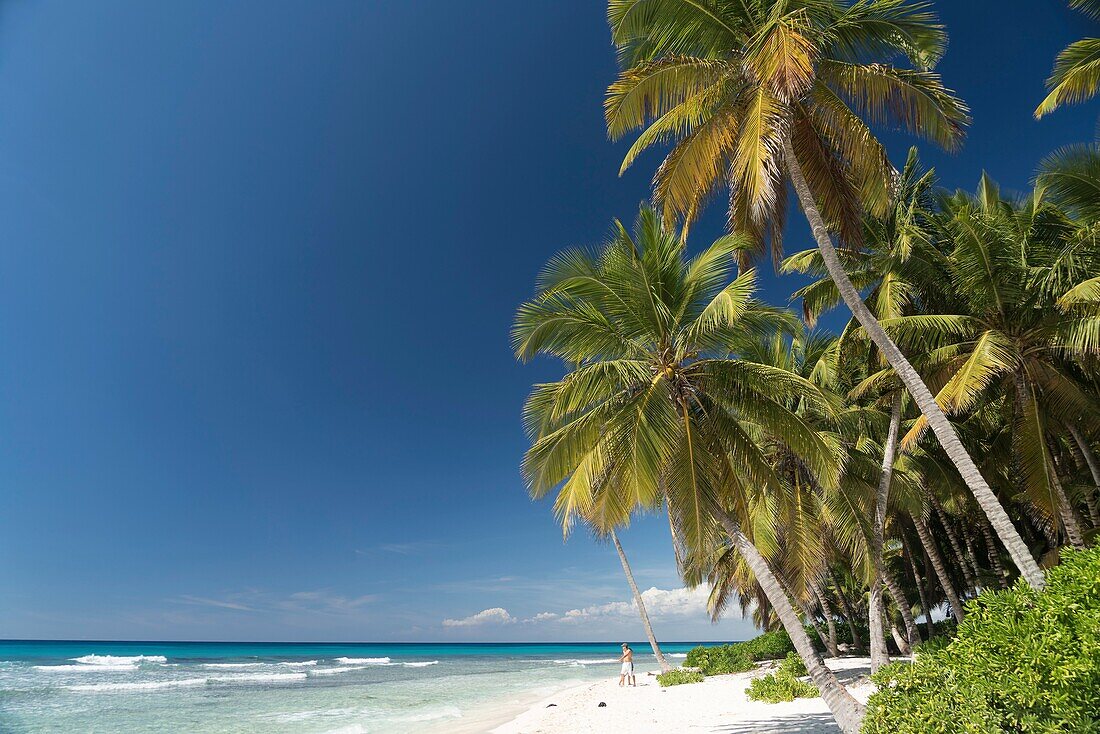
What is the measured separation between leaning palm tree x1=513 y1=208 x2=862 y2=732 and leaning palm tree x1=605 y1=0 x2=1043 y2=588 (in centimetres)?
108

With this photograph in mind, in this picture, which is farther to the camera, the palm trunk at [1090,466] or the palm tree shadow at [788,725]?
the palm trunk at [1090,466]

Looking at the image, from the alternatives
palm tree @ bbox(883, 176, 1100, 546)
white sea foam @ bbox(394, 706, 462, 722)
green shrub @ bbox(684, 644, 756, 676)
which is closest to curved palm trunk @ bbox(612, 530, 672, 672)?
green shrub @ bbox(684, 644, 756, 676)

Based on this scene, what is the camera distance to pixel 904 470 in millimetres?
13398

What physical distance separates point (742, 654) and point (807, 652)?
16.6 metres

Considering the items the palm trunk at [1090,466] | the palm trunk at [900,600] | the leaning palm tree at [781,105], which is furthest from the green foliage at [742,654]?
the leaning palm tree at [781,105]

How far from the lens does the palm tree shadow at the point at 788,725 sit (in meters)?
7.90

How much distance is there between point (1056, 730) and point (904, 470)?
11.4m

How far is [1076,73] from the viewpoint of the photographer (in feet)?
27.4

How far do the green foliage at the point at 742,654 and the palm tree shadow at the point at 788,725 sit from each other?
11.8 metres

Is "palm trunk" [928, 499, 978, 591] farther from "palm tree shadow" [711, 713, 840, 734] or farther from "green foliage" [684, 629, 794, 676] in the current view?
"palm tree shadow" [711, 713, 840, 734]

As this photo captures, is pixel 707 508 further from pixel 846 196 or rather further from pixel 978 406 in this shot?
pixel 978 406

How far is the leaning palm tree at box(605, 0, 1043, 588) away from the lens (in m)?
7.38

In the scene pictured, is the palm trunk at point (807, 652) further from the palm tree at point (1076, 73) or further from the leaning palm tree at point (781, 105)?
the palm tree at point (1076, 73)

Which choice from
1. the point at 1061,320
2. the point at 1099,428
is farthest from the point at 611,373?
Answer: the point at 1099,428
